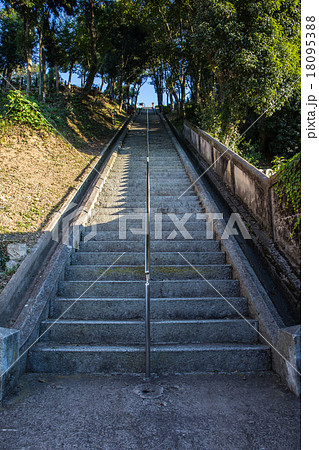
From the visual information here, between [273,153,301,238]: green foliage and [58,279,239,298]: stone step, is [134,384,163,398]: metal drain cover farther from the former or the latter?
[273,153,301,238]: green foliage

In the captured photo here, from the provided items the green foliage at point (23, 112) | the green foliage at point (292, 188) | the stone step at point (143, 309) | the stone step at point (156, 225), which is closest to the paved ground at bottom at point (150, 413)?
the stone step at point (143, 309)

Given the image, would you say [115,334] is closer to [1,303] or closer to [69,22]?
[1,303]

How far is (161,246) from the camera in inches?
212

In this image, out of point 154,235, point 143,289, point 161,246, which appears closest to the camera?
point 143,289

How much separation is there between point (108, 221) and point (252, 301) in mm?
3231

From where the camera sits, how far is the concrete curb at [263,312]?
10.0 feet

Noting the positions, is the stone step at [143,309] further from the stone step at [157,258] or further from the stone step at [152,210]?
the stone step at [152,210]

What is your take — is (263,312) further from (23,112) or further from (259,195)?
(23,112)

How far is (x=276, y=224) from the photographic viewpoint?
4.71 meters

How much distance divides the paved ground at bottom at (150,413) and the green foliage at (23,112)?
927 centimetres

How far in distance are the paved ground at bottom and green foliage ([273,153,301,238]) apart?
1.89 m

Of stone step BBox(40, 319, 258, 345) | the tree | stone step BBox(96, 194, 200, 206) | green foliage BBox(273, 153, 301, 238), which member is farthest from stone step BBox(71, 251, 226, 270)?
the tree

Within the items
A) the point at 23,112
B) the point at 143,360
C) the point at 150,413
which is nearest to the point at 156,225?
the point at 143,360

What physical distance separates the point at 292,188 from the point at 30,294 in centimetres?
347
